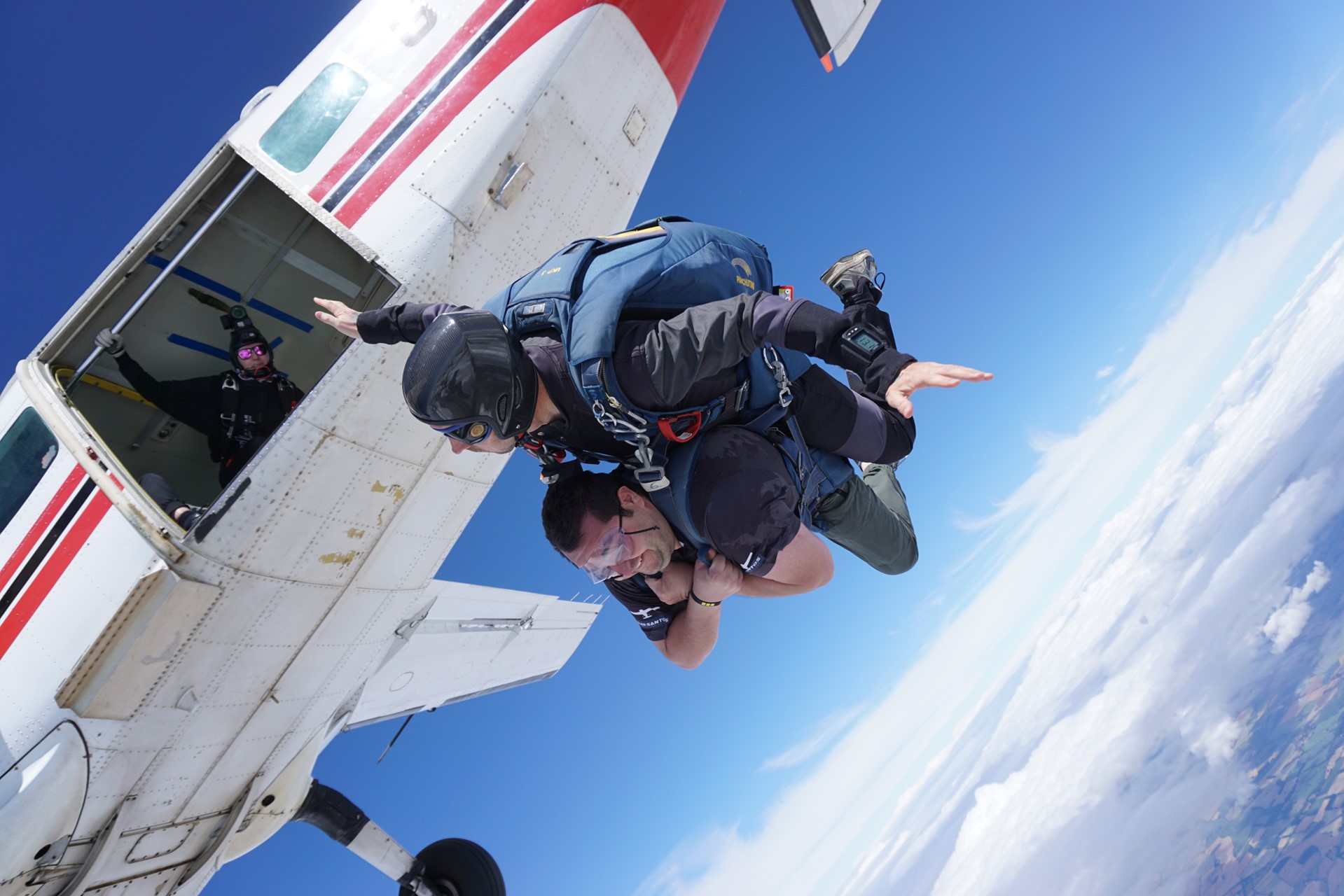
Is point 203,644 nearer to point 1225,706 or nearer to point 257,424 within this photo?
point 257,424

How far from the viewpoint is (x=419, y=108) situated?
4094mm

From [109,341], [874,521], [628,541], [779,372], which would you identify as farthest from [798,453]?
[109,341]

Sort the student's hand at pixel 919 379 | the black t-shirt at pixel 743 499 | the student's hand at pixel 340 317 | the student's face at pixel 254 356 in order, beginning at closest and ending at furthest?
the student's hand at pixel 919 379, the black t-shirt at pixel 743 499, the student's hand at pixel 340 317, the student's face at pixel 254 356

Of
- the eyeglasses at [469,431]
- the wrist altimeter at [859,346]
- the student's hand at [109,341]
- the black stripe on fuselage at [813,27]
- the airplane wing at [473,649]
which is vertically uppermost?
the black stripe on fuselage at [813,27]

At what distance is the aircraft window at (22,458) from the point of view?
13.4 feet

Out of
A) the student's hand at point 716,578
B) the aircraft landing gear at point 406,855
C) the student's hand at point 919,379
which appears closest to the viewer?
the student's hand at point 919,379

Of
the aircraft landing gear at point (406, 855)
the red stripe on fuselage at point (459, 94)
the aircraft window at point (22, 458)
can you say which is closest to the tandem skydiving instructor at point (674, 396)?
the red stripe on fuselage at point (459, 94)

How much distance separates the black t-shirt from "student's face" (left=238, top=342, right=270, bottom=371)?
4412mm

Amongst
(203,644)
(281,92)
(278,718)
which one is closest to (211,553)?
(203,644)

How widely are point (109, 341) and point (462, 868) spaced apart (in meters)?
6.41

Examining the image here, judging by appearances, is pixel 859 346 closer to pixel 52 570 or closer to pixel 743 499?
pixel 743 499

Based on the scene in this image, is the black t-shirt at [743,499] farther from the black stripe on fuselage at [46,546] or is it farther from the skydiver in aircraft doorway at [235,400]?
the skydiver in aircraft doorway at [235,400]

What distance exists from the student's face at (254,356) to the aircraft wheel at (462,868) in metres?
5.69

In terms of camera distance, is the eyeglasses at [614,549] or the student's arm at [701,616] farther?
the student's arm at [701,616]
